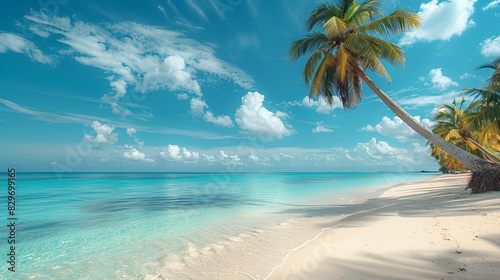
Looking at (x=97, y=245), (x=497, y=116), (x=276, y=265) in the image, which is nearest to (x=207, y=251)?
(x=276, y=265)

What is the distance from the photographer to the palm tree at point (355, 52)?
28.7 feet

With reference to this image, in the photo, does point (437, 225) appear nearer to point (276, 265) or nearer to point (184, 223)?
point (276, 265)

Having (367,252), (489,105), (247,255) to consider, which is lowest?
(247,255)

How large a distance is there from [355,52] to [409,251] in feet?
29.5

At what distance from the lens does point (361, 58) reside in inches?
410

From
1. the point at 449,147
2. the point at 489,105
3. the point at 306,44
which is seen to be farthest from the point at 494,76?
the point at 306,44

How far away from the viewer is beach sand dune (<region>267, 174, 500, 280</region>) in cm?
316

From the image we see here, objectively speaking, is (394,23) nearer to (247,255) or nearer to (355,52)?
(355,52)

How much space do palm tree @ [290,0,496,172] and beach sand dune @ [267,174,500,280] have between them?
151 inches

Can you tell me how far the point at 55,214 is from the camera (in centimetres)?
1012

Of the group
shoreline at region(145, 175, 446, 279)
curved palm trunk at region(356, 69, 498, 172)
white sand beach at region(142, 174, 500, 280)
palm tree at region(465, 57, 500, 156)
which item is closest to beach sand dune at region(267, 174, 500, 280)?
white sand beach at region(142, 174, 500, 280)

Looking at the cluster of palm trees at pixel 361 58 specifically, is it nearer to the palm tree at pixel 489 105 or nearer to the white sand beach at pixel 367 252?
the palm tree at pixel 489 105

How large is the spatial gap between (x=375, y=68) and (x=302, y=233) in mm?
8723

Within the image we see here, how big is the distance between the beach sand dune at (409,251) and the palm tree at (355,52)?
151 inches
